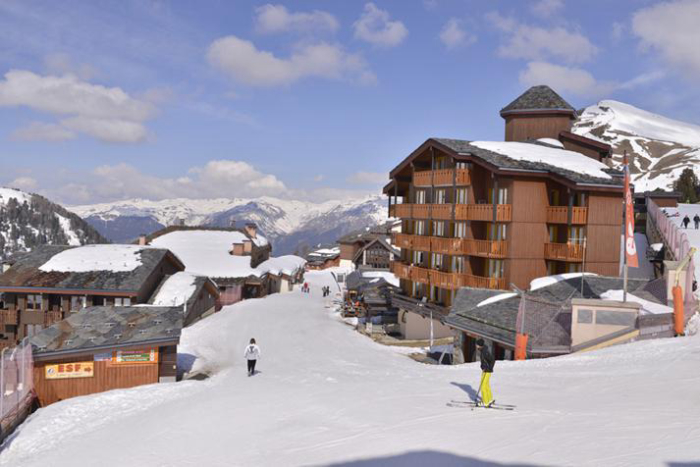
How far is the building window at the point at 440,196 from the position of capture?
37.9m

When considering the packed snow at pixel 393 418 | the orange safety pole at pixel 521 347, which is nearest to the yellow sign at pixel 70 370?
the packed snow at pixel 393 418

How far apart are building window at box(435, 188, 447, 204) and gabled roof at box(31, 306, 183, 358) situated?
66.0 feet

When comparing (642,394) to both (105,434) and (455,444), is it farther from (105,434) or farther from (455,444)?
(105,434)

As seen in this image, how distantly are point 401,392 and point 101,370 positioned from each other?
40.9ft

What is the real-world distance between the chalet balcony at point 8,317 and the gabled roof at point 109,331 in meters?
17.3

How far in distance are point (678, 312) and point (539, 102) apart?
25.4m

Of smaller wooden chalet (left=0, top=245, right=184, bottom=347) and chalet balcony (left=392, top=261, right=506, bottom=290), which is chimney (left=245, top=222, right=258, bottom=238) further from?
chalet balcony (left=392, top=261, right=506, bottom=290)

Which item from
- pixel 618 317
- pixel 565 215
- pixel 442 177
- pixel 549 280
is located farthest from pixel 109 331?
pixel 565 215

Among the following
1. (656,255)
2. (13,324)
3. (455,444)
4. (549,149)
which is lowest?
(13,324)

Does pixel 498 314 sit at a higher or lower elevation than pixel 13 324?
higher

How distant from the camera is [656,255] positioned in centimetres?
3284

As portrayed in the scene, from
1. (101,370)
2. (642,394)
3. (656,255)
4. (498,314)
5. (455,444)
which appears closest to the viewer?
(455,444)

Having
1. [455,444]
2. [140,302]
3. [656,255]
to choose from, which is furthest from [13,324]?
[656,255]

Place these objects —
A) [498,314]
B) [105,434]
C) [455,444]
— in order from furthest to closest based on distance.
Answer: [498,314] → [105,434] → [455,444]
